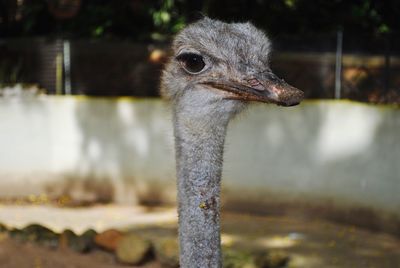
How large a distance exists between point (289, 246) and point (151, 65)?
9.52 feet

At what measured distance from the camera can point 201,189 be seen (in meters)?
2.52

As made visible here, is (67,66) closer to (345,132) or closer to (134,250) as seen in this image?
(345,132)

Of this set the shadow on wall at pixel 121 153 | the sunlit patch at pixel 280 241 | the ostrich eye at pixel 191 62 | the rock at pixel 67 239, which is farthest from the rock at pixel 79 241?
the ostrich eye at pixel 191 62

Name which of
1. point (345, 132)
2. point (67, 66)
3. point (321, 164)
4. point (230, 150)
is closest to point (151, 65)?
point (67, 66)

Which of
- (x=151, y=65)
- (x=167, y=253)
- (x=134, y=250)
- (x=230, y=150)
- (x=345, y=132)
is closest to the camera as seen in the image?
(x=167, y=253)

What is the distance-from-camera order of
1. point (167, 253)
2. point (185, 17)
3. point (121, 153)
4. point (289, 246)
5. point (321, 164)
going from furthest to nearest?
1. point (185, 17)
2. point (121, 153)
3. point (321, 164)
4. point (289, 246)
5. point (167, 253)

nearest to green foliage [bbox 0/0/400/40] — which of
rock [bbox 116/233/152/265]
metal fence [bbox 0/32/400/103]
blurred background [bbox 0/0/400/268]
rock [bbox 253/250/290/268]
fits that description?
blurred background [bbox 0/0/400/268]

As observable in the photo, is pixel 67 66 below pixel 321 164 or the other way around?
the other way around

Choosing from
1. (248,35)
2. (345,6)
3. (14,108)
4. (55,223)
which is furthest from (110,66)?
(248,35)

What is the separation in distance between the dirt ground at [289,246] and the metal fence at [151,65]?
1.23 m

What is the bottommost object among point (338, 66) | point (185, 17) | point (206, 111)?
point (206, 111)

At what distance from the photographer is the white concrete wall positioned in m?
6.71

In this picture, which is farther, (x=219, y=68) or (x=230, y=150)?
(x=230, y=150)

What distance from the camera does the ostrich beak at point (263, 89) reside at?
2.23 metres
